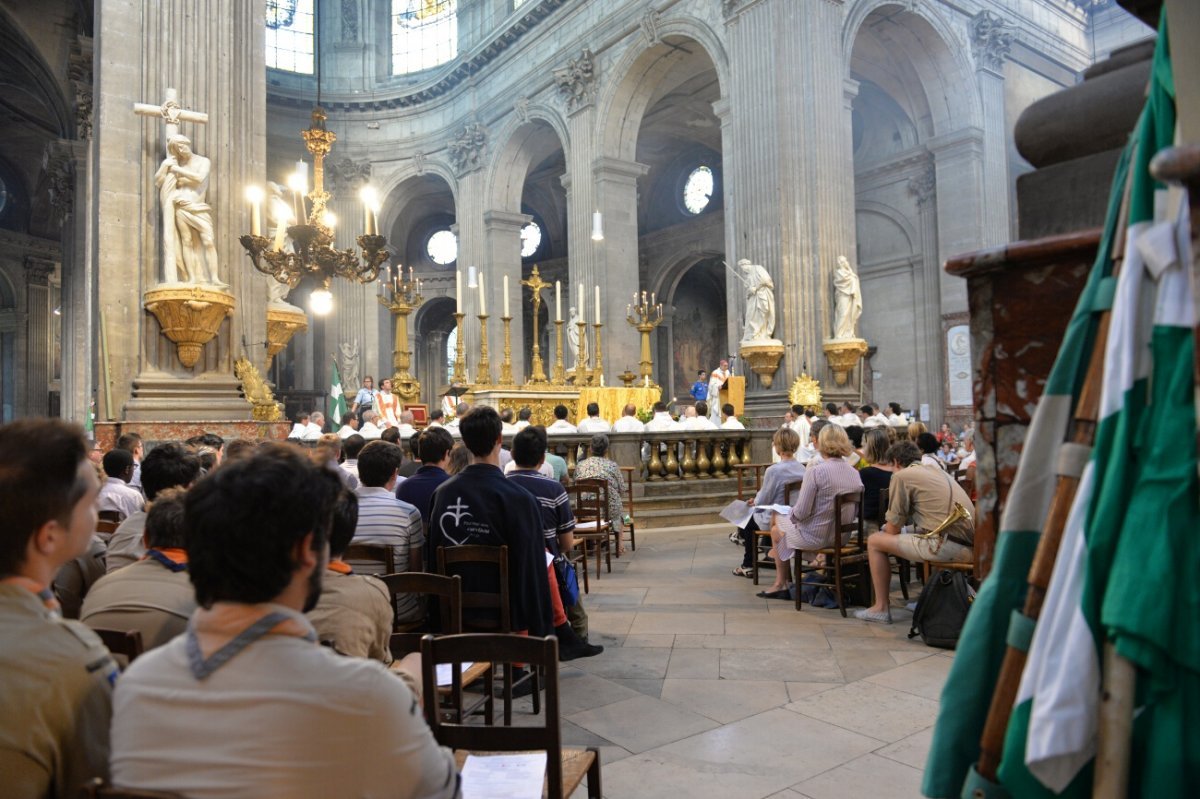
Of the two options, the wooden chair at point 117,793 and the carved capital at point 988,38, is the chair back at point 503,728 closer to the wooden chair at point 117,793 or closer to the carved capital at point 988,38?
the wooden chair at point 117,793

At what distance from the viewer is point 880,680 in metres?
4.14

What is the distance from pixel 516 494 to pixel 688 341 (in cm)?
2591

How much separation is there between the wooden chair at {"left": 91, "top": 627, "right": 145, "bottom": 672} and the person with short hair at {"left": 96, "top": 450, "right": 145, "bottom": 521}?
291cm

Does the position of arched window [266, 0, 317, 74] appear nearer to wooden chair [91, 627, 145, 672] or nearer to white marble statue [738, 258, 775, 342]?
white marble statue [738, 258, 775, 342]

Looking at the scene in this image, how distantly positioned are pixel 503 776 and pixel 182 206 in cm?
902

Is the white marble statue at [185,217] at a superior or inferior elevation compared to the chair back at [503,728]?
superior

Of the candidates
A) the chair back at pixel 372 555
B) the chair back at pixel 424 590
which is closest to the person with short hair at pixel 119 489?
the chair back at pixel 372 555

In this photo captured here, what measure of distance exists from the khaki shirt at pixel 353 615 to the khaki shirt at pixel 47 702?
0.80 meters

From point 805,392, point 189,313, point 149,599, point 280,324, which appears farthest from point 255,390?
point 805,392

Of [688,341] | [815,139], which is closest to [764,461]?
[815,139]

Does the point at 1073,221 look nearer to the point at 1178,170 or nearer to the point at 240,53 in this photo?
the point at 1178,170

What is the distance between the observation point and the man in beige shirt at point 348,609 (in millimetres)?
2279

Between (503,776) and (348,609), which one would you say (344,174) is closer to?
(348,609)

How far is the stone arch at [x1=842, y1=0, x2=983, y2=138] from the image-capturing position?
18203 mm
